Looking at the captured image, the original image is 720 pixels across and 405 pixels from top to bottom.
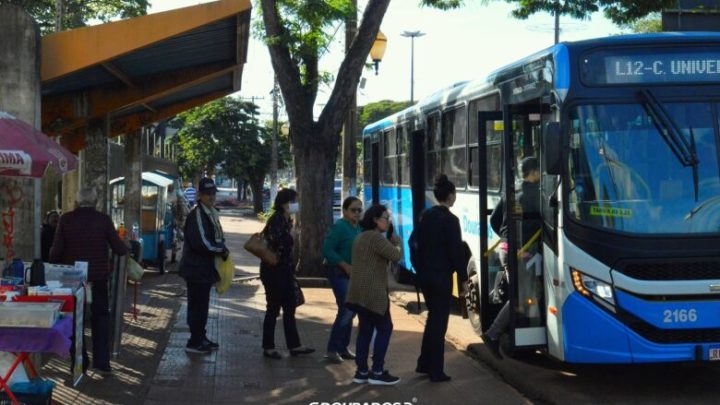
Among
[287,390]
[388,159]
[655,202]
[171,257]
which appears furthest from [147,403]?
[171,257]

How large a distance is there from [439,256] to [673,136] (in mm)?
2266

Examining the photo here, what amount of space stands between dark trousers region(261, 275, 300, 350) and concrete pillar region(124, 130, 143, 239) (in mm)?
8798

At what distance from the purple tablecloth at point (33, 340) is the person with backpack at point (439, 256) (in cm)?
337

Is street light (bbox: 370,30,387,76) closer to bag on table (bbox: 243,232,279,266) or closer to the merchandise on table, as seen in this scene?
bag on table (bbox: 243,232,279,266)

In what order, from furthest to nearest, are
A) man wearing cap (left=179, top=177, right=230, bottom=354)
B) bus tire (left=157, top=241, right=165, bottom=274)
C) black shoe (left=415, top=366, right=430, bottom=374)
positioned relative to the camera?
bus tire (left=157, top=241, right=165, bottom=274)
man wearing cap (left=179, top=177, right=230, bottom=354)
black shoe (left=415, top=366, right=430, bottom=374)

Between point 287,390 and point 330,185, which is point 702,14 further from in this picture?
point 287,390

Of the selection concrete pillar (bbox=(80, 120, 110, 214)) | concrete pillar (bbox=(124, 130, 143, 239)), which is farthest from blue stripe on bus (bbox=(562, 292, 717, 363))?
concrete pillar (bbox=(124, 130, 143, 239))

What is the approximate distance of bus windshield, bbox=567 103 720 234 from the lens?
7.79 m

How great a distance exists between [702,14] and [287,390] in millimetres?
10113

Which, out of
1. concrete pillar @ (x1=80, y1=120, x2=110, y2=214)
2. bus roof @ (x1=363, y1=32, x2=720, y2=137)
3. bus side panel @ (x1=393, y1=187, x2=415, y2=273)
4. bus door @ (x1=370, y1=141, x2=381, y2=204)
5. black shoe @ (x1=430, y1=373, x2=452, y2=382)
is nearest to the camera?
bus roof @ (x1=363, y1=32, x2=720, y2=137)

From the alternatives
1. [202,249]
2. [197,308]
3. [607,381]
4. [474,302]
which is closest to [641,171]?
[607,381]

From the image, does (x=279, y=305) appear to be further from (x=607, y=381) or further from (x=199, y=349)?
(x=607, y=381)

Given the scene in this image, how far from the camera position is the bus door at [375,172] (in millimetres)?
19406

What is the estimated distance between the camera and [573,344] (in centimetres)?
782
